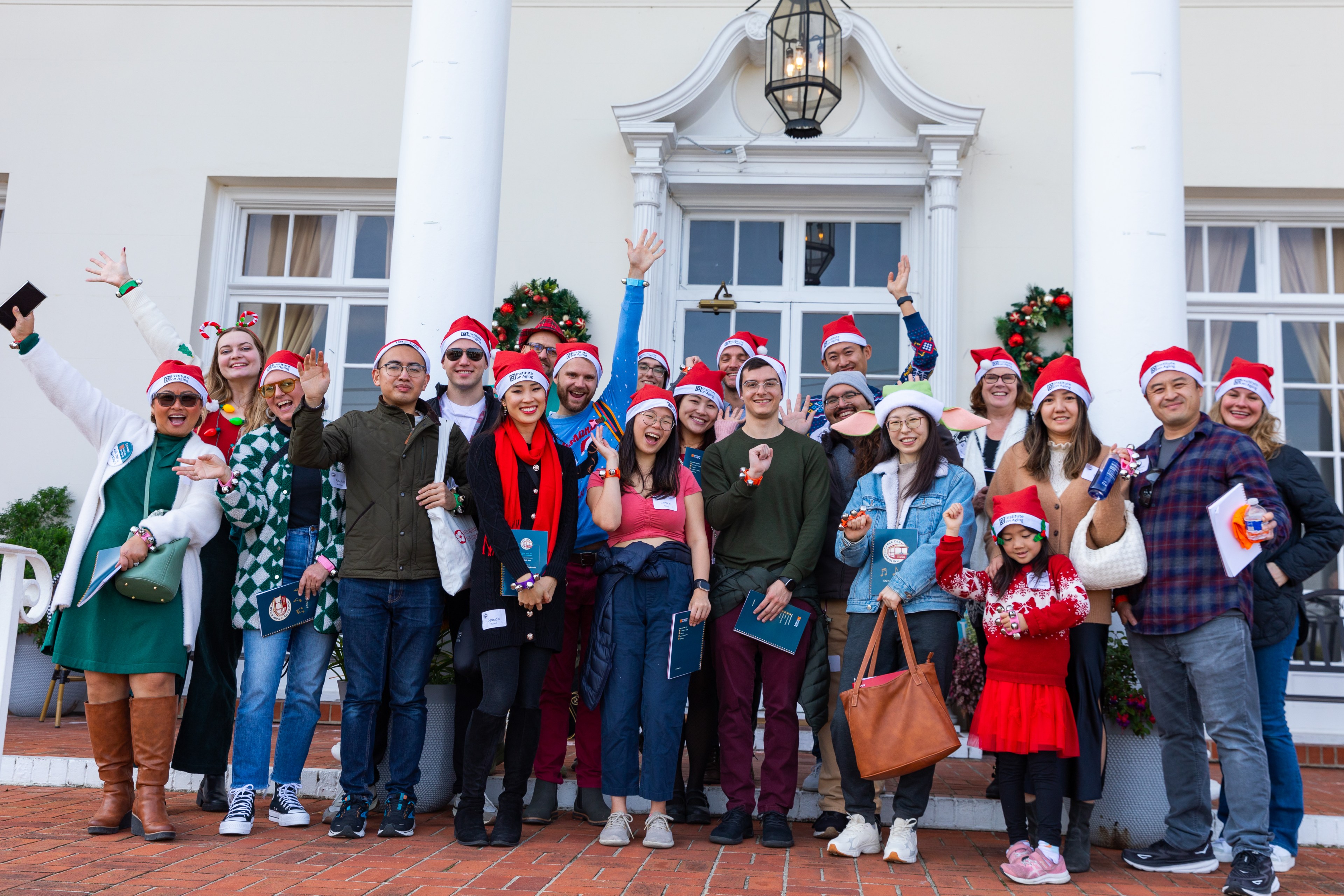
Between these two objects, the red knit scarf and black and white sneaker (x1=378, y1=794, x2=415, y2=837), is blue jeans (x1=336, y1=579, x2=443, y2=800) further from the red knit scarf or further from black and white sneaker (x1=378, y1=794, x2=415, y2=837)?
the red knit scarf

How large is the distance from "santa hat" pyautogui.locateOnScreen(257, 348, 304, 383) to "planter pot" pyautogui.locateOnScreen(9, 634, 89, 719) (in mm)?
Answer: 3731

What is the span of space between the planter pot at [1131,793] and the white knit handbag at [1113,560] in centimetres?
63

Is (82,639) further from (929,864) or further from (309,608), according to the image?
(929,864)

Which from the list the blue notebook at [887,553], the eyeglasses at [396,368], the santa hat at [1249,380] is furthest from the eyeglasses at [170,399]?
the santa hat at [1249,380]

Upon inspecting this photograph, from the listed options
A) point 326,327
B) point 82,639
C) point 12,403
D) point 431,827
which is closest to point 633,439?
point 431,827

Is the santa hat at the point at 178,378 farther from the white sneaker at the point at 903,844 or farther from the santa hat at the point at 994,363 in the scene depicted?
the santa hat at the point at 994,363

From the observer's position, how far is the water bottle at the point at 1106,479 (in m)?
3.75

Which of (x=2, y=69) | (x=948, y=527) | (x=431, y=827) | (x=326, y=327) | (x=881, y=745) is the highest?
(x=2, y=69)

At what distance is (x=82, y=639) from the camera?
3.82 metres

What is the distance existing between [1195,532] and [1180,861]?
1.14m

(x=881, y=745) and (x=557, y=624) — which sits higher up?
(x=557, y=624)

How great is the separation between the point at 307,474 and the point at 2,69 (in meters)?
6.19

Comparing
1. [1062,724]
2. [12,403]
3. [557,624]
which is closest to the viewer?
[1062,724]

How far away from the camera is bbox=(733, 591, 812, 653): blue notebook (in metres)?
3.99
